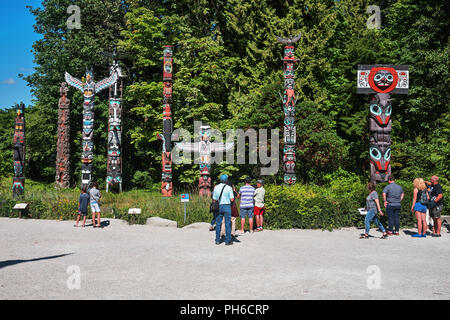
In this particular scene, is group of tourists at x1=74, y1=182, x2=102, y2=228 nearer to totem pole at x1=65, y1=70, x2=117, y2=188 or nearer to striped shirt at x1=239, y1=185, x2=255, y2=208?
striped shirt at x1=239, y1=185, x2=255, y2=208

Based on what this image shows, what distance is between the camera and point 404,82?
49.5ft

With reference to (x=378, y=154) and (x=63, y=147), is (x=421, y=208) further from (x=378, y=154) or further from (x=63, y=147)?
(x=63, y=147)

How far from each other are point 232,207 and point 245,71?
1932 centimetres

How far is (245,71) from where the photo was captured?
28266 millimetres

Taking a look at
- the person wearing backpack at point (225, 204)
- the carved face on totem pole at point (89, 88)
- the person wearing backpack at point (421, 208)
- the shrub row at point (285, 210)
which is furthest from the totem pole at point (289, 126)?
the carved face on totem pole at point (89, 88)

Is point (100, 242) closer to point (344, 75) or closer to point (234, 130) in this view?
point (234, 130)

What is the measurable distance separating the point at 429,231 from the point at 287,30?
18.0 metres

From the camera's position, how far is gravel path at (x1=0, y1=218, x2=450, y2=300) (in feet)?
19.1

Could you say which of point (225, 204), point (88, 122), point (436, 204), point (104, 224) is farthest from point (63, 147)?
point (436, 204)

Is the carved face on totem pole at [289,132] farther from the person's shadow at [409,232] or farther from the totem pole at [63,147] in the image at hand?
the totem pole at [63,147]

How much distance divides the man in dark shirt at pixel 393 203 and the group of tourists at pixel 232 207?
363 cm

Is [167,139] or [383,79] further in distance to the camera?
[167,139]
